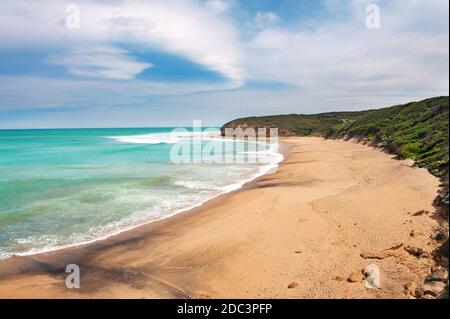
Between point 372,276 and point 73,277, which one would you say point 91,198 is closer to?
point 73,277

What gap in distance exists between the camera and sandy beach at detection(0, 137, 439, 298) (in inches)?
274

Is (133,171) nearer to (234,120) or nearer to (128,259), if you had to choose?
(128,259)

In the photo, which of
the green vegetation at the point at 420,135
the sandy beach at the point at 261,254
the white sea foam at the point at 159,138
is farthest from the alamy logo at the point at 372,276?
the white sea foam at the point at 159,138

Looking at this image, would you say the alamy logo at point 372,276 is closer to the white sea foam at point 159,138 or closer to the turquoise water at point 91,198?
the turquoise water at point 91,198

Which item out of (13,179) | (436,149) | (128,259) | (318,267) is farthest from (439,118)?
(13,179)

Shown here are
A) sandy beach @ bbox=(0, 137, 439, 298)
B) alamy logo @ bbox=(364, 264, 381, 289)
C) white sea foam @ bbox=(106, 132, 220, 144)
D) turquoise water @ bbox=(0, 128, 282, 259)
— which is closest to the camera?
alamy logo @ bbox=(364, 264, 381, 289)

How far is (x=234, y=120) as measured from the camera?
112188mm

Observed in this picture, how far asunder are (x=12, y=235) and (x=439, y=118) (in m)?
33.4

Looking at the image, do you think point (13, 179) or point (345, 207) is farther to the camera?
point (13, 179)

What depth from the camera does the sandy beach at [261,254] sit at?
697 centimetres

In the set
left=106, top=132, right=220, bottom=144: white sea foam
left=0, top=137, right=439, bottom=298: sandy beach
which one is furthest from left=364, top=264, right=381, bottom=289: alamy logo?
left=106, top=132, right=220, bottom=144: white sea foam

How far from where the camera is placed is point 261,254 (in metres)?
8.61

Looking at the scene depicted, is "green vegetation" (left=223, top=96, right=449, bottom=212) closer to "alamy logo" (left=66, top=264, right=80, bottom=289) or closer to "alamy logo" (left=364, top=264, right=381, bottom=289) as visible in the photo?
"alamy logo" (left=364, top=264, right=381, bottom=289)

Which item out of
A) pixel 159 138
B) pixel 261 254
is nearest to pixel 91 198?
pixel 261 254
